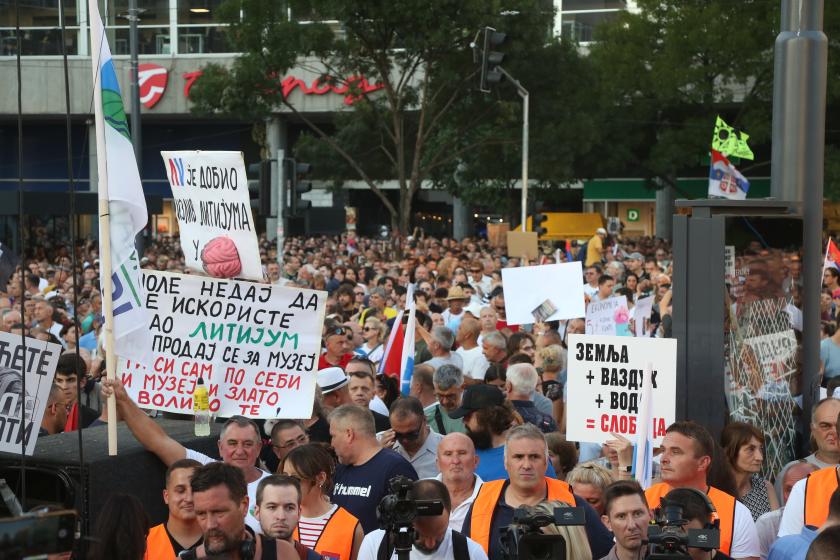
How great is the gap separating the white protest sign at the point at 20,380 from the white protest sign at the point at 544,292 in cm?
732

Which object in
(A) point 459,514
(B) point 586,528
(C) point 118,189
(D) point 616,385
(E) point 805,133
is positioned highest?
(E) point 805,133

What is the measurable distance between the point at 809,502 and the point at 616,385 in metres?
2.01

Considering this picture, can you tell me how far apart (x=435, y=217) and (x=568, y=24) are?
58.8 feet

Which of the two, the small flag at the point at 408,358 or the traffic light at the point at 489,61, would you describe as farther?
the traffic light at the point at 489,61

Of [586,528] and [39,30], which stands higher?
[39,30]

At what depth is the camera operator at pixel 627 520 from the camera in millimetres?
5484

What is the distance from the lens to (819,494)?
602 cm

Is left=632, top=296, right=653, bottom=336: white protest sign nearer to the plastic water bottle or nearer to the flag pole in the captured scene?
the plastic water bottle

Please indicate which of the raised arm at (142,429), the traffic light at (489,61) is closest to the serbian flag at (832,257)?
the traffic light at (489,61)

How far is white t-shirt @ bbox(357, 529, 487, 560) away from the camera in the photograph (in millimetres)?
5387

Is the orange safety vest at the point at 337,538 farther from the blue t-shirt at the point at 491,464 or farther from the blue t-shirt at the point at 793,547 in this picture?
the blue t-shirt at the point at 793,547

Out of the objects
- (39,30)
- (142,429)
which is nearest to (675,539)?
(142,429)

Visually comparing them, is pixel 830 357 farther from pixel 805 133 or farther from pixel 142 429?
pixel 142 429

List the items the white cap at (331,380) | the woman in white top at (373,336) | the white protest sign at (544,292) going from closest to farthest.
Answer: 1. the white cap at (331,380)
2. the woman in white top at (373,336)
3. the white protest sign at (544,292)
